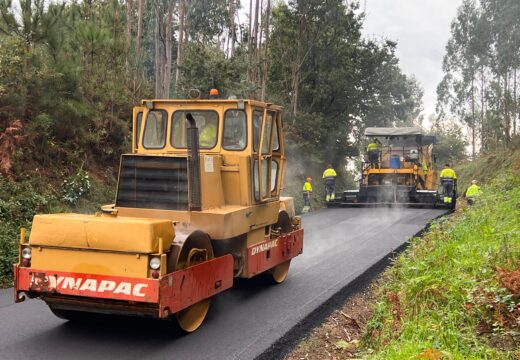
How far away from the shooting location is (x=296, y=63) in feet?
79.2

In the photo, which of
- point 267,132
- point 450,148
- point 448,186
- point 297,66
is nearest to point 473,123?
point 450,148

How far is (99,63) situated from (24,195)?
483 centimetres

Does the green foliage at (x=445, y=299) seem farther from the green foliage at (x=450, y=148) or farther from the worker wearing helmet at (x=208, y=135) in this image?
the green foliage at (x=450, y=148)

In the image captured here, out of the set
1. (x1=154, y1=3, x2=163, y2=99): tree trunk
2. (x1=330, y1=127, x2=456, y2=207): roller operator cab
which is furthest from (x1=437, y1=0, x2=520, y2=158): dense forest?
(x1=154, y1=3, x2=163, y2=99): tree trunk

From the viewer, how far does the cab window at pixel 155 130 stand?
6.90 metres

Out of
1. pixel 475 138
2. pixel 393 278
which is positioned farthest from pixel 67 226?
pixel 475 138

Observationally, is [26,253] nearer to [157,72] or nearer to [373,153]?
[157,72]

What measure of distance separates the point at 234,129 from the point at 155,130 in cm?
103

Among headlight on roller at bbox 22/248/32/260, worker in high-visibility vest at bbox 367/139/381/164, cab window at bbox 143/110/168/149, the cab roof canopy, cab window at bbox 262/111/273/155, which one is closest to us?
headlight on roller at bbox 22/248/32/260

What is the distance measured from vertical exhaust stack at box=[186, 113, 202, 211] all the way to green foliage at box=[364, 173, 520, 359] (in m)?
2.31

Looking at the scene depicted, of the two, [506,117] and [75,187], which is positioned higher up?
[506,117]

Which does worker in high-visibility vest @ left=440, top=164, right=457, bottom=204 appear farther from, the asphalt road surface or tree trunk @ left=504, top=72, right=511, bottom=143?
tree trunk @ left=504, top=72, right=511, bottom=143

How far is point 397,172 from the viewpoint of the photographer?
20188mm

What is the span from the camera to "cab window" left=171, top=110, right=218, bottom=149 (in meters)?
6.75
